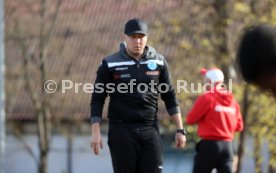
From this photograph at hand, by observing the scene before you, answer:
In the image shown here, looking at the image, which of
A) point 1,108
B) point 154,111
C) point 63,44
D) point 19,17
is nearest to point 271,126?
point 1,108

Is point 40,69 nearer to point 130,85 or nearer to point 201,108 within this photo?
point 201,108

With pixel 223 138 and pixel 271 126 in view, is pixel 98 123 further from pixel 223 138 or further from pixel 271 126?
pixel 271 126

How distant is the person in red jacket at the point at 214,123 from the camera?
9.39m

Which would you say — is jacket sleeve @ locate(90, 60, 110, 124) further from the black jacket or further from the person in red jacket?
the person in red jacket

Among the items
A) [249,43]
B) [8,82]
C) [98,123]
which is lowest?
[8,82]

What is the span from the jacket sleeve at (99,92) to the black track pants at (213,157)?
2086mm

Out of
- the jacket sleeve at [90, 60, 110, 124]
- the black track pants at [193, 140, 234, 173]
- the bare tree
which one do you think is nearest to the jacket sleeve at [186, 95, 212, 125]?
the black track pants at [193, 140, 234, 173]

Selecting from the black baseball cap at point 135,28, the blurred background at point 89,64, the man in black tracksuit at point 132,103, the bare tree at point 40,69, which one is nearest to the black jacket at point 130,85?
the man in black tracksuit at point 132,103

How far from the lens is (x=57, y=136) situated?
28.0m

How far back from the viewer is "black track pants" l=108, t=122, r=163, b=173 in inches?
300

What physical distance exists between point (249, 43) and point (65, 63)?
2364cm

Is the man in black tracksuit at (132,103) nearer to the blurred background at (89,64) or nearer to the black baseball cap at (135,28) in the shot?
the black baseball cap at (135,28)

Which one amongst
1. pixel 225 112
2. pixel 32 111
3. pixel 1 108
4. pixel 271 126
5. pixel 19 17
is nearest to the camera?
pixel 225 112

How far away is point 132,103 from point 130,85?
0.58ft
